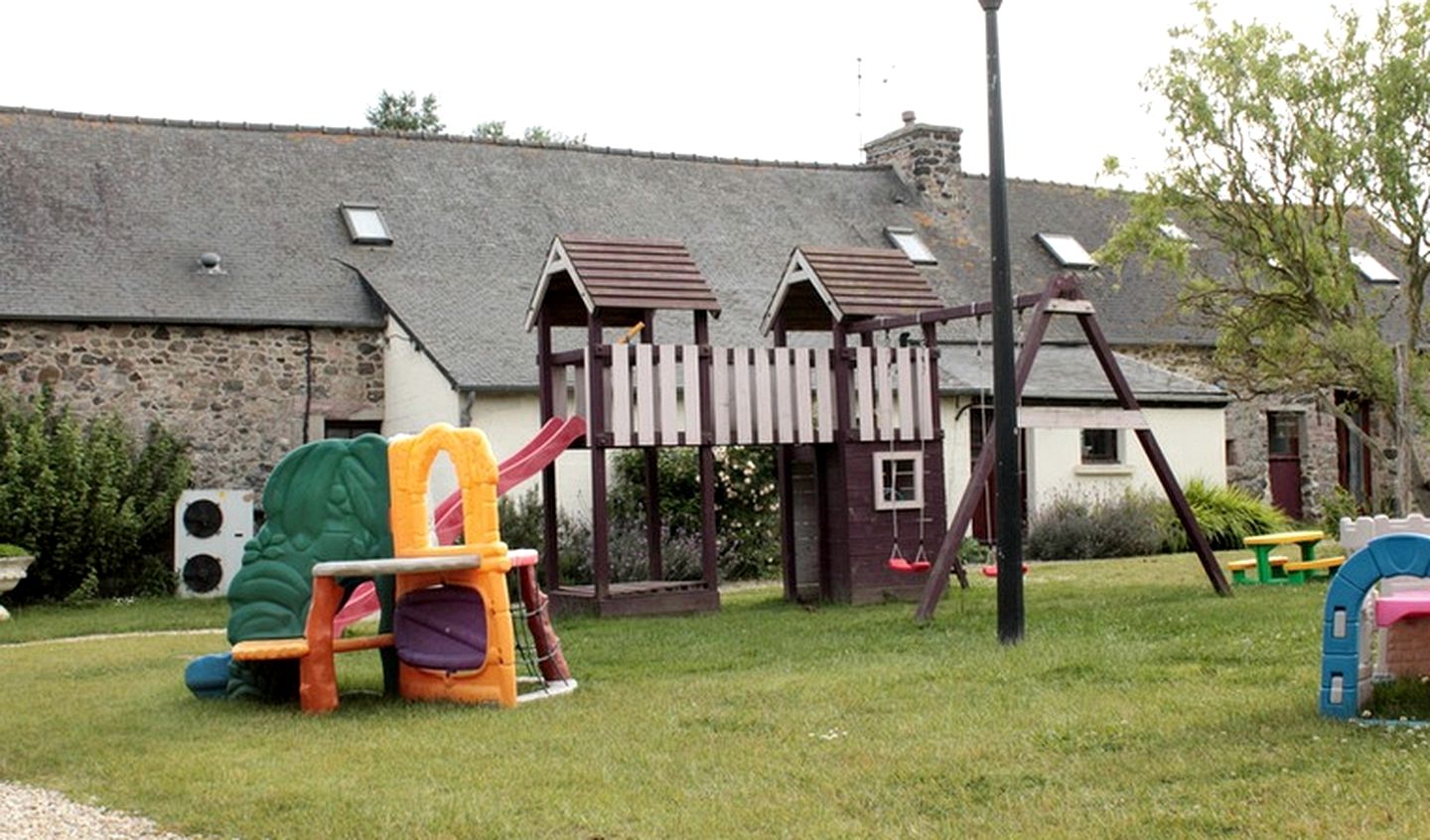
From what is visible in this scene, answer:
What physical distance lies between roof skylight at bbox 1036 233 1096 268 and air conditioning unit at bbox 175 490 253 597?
540 inches

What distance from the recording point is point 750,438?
15273mm

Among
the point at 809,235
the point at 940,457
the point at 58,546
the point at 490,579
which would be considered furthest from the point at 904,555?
the point at 809,235

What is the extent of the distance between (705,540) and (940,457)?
259 cm

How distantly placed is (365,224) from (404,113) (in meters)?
20.6

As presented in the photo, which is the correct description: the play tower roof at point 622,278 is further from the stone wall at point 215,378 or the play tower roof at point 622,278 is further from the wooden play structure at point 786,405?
the stone wall at point 215,378

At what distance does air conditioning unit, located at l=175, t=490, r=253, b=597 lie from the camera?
19406 mm

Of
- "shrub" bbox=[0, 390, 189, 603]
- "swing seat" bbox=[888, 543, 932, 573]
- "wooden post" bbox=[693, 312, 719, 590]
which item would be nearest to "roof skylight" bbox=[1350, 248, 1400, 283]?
"swing seat" bbox=[888, 543, 932, 573]

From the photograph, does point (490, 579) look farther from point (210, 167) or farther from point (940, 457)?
point (210, 167)

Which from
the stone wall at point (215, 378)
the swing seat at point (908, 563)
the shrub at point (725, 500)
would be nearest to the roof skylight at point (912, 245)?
the shrub at point (725, 500)

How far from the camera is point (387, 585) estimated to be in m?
10.2

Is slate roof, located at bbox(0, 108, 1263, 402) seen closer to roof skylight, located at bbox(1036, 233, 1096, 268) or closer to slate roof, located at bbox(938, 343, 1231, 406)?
roof skylight, located at bbox(1036, 233, 1096, 268)

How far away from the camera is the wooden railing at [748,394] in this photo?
14844mm

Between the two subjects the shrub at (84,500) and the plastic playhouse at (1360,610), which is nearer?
the plastic playhouse at (1360,610)

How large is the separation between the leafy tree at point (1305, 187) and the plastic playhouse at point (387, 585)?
36.0ft
